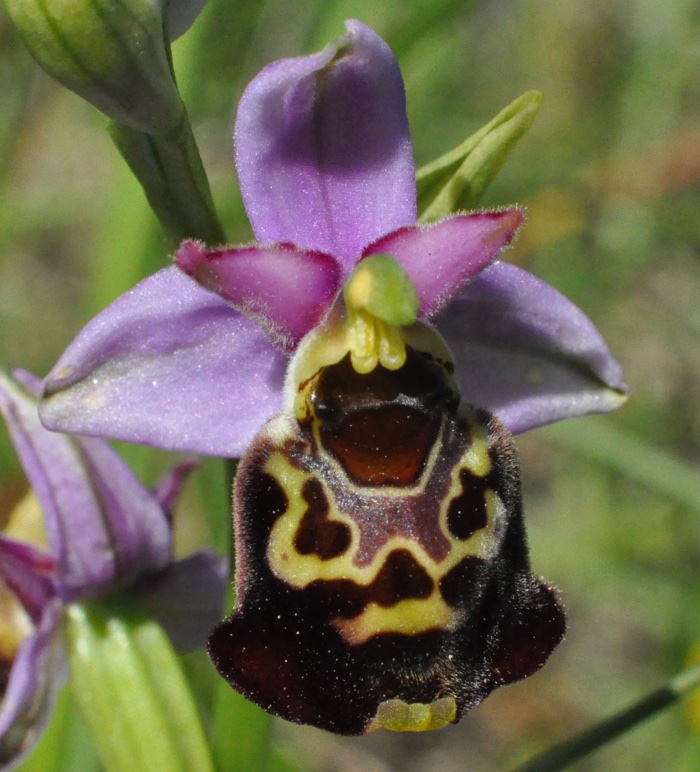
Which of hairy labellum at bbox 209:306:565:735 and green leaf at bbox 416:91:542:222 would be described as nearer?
hairy labellum at bbox 209:306:565:735

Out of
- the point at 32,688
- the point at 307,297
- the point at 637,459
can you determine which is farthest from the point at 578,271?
the point at 32,688

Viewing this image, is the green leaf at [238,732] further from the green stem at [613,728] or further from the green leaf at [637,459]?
the green leaf at [637,459]

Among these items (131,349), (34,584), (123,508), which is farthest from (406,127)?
(34,584)

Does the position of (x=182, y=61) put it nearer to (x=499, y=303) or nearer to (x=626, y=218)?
(x=499, y=303)

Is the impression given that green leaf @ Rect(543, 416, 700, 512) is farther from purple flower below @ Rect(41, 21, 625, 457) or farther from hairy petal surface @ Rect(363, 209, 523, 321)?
hairy petal surface @ Rect(363, 209, 523, 321)

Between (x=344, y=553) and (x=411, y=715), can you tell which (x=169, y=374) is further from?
(x=411, y=715)

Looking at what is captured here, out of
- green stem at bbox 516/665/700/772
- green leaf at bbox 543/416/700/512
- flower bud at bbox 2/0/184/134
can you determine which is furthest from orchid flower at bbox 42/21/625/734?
green leaf at bbox 543/416/700/512
